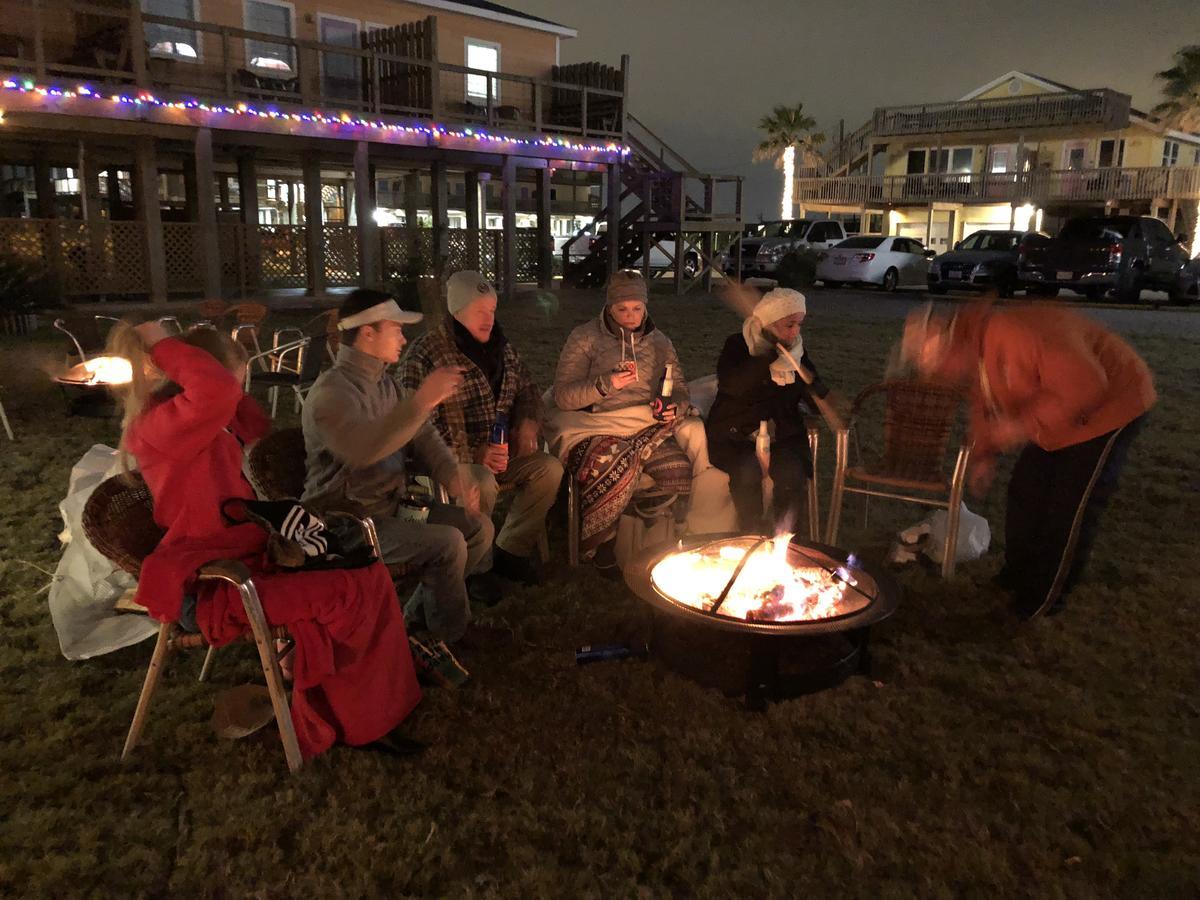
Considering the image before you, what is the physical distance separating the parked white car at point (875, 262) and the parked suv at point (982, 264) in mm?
1284

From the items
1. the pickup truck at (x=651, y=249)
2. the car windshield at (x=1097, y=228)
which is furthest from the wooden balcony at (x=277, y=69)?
the car windshield at (x=1097, y=228)

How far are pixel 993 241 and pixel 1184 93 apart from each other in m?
21.7

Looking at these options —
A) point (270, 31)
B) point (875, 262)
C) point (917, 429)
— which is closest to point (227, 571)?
point (917, 429)

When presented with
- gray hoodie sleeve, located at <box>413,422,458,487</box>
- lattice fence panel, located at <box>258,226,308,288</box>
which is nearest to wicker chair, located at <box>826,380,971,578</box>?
gray hoodie sleeve, located at <box>413,422,458,487</box>

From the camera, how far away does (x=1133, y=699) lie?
3.33 meters

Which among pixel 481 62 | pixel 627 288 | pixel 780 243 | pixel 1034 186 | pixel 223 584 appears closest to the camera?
pixel 223 584

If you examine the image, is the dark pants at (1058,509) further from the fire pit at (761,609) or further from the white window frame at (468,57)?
the white window frame at (468,57)

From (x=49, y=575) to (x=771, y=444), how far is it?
365 centimetres

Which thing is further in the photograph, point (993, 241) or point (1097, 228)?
point (993, 241)

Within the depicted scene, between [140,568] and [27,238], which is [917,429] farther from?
[27,238]

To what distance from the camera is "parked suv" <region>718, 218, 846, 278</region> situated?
2405 centimetres

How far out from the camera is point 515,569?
4.43 meters

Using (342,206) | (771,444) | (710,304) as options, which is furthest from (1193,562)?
(342,206)

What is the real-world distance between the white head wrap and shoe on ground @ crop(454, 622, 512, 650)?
6.35 feet
